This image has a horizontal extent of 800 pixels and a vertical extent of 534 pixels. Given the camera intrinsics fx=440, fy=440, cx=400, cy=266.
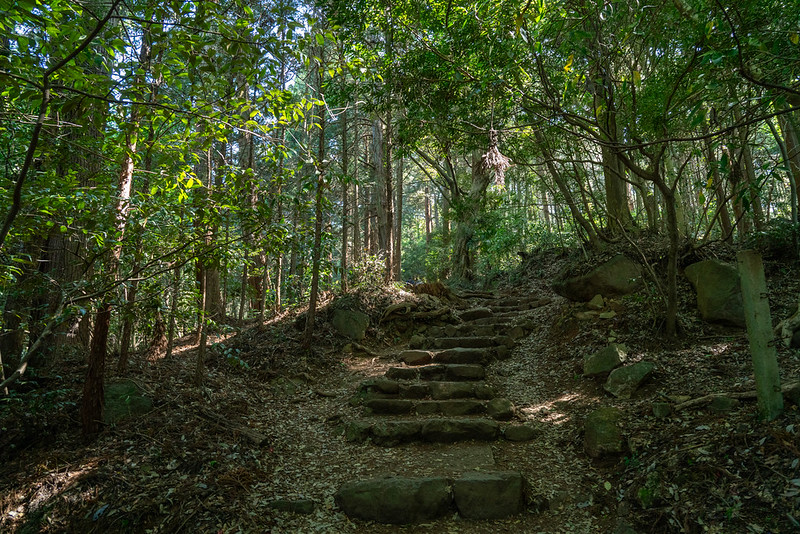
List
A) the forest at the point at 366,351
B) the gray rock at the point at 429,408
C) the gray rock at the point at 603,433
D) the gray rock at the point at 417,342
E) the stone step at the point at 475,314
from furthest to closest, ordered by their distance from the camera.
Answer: the stone step at the point at 475,314 → the gray rock at the point at 417,342 → the gray rock at the point at 429,408 → the gray rock at the point at 603,433 → the forest at the point at 366,351

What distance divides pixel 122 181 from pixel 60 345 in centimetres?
290

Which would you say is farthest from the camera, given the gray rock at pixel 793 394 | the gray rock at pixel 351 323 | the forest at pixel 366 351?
the gray rock at pixel 351 323

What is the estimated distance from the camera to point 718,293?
580cm

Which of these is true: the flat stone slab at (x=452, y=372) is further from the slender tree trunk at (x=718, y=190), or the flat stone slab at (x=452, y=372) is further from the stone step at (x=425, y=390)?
the slender tree trunk at (x=718, y=190)

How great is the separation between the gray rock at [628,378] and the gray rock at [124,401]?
511 centimetres

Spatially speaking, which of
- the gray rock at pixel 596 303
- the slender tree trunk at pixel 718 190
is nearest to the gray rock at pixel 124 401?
the slender tree trunk at pixel 718 190

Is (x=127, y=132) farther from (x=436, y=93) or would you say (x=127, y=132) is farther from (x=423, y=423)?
(x=436, y=93)

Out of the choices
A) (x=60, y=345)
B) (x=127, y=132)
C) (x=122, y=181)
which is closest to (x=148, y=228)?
(x=122, y=181)

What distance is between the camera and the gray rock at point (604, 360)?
5.38 metres

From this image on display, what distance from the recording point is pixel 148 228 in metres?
4.61

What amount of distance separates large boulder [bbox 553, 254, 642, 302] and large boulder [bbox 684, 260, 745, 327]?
1.05 meters

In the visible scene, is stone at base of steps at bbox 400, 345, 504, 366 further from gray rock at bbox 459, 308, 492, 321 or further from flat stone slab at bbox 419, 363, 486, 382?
gray rock at bbox 459, 308, 492, 321

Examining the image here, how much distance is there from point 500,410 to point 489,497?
1.70 meters

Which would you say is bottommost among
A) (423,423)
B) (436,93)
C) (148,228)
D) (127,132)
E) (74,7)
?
(423,423)
